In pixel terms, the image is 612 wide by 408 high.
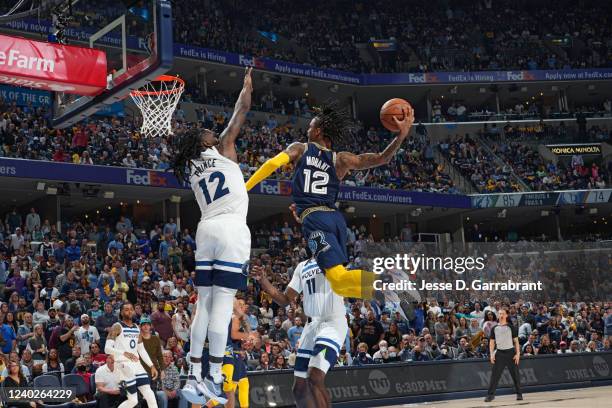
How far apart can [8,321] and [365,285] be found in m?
11.0

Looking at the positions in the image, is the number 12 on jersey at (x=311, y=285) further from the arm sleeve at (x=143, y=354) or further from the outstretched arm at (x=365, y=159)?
the arm sleeve at (x=143, y=354)

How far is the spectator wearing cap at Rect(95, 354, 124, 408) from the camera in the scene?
43.1ft

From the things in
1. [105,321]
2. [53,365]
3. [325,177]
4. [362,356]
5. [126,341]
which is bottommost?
[362,356]

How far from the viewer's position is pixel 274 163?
781 cm

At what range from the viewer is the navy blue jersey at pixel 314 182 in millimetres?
8148

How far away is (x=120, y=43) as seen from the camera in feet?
42.2

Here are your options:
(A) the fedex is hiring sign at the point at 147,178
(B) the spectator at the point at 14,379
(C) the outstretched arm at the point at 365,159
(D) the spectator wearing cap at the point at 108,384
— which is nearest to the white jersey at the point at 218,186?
(C) the outstretched arm at the point at 365,159

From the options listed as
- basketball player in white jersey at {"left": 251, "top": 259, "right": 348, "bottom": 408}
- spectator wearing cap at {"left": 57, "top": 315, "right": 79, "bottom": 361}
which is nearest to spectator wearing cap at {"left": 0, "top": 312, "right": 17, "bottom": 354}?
spectator wearing cap at {"left": 57, "top": 315, "right": 79, "bottom": 361}

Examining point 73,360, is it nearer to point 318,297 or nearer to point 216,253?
point 318,297

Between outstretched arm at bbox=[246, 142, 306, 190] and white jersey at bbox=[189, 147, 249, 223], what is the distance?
15cm

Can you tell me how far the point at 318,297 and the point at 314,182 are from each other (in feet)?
4.33

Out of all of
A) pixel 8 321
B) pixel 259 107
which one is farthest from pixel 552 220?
pixel 8 321

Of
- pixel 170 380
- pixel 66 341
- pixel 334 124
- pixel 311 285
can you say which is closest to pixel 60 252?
pixel 66 341

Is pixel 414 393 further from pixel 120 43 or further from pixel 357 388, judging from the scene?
pixel 120 43
